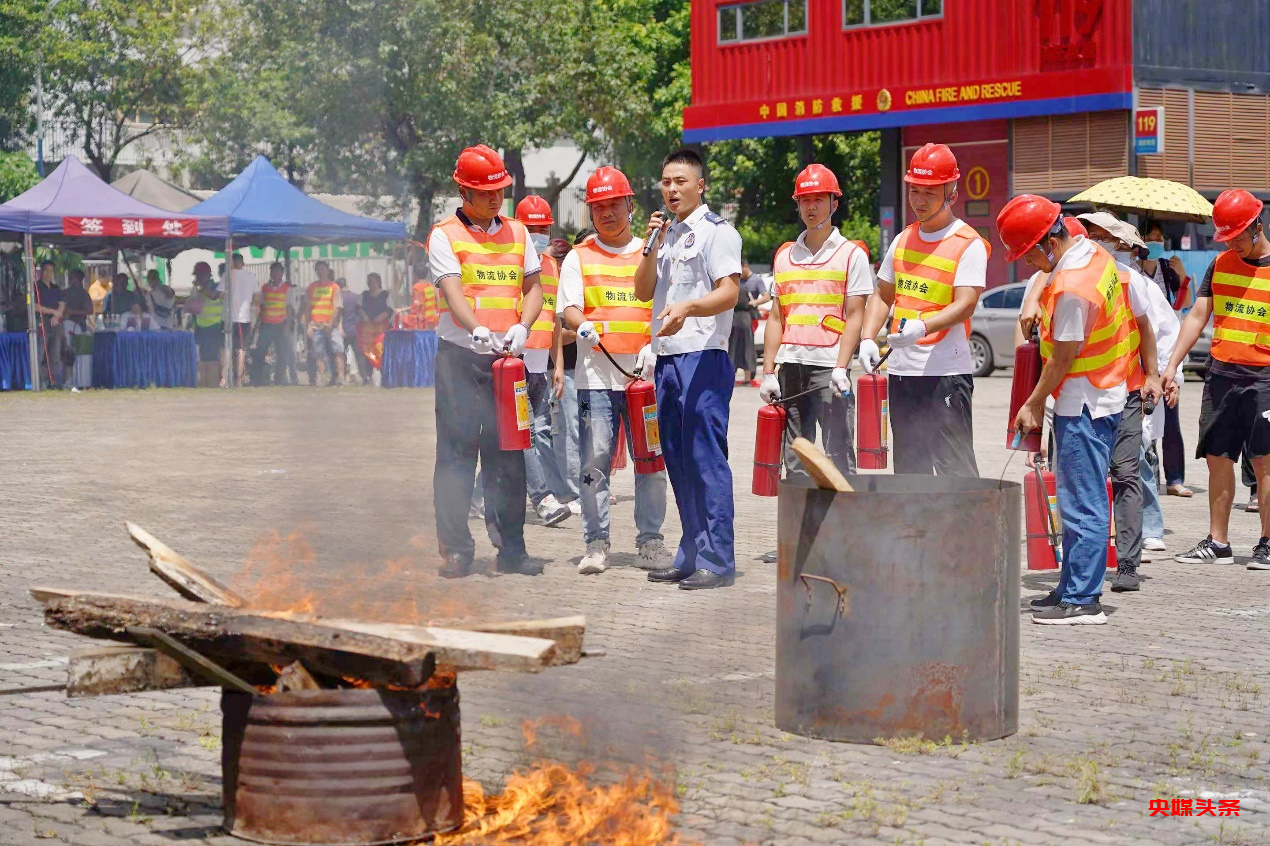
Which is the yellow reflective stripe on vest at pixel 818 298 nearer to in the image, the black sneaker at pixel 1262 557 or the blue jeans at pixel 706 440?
the blue jeans at pixel 706 440

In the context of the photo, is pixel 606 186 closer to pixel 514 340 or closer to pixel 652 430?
pixel 514 340

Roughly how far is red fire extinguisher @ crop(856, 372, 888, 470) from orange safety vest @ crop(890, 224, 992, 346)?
1.24ft

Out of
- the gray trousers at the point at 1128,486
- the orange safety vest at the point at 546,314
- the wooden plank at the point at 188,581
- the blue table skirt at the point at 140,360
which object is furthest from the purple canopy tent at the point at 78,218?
the wooden plank at the point at 188,581

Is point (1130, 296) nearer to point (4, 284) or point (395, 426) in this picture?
point (395, 426)

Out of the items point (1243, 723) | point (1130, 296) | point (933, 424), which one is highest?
point (1130, 296)

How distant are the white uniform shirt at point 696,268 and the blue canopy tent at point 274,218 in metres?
17.7

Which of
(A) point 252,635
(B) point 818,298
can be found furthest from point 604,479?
(A) point 252,635

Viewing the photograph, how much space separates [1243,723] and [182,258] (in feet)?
200

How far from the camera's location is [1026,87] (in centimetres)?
3347

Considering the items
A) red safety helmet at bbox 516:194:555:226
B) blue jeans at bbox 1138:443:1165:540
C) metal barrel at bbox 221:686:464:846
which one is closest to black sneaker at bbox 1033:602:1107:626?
blue jeans at bbox 1138:443:1165:540

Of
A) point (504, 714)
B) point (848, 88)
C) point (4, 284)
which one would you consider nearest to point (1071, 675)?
point (504, 714)

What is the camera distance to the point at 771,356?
984 cm

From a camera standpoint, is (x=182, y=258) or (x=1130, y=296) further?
(x=182, y=258)

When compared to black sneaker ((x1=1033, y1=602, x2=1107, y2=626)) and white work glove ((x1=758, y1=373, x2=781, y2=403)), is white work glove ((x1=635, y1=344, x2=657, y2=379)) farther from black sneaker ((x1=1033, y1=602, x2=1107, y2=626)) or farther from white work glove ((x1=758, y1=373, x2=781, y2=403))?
black sneaker ((x1=1033, y1=602, x2=1107, y2=626))
